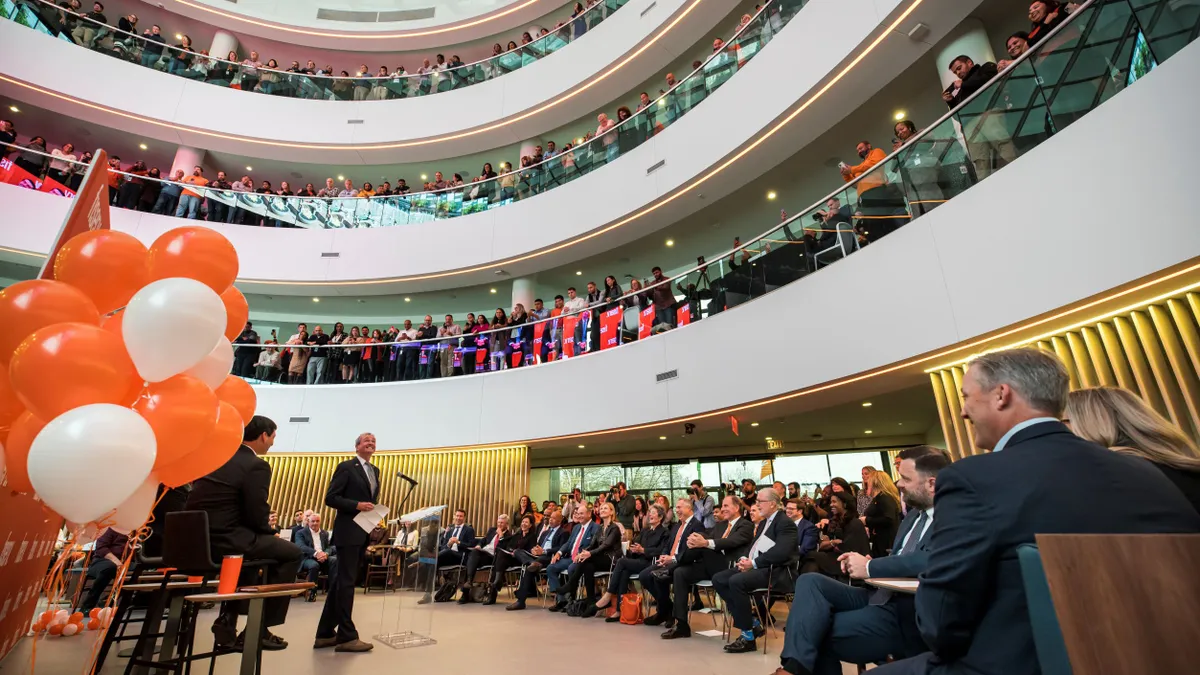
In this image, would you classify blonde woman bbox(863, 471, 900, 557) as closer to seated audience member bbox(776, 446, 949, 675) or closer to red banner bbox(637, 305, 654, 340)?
seated audience member bbox(776, 446, 949, 675)

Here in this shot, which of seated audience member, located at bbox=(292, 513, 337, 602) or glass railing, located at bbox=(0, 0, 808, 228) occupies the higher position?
glass railing, located at bbox=(0, 0, 808, 228)

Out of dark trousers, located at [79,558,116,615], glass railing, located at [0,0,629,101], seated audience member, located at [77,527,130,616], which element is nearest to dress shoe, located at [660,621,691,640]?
seated audience member, located at [77,527,130,616]

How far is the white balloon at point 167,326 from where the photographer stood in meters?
2.11

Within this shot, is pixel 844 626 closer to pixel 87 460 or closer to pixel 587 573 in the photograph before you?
pixel 87 460

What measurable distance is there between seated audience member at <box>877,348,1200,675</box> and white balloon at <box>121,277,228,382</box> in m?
2.53

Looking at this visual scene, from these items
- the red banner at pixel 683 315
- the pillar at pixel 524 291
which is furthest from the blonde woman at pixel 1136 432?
the pillar at pixel 524 291

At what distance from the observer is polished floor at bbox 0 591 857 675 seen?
3.64 m

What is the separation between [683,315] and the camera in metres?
8.07

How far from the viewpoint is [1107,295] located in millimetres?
Result: 3955

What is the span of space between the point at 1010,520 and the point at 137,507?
2940mm

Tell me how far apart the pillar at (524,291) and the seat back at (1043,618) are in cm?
1156

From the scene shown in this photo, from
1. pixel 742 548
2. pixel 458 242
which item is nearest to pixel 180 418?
pixel 742 548

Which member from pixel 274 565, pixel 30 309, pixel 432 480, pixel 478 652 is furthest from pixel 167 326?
pixel 432 480

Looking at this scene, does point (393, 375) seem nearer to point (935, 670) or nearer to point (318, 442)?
point (318, 442)
